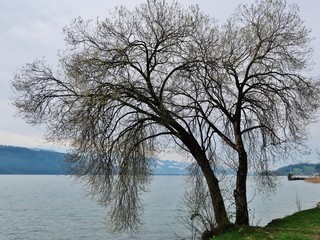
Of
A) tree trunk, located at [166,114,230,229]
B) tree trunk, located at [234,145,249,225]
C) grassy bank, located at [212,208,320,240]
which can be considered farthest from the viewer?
tree trunk, located at [234,145,249,225]

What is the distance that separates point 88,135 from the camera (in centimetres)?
1709

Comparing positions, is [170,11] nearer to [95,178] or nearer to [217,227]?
[95,178]

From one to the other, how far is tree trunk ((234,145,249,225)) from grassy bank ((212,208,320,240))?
154 centimetres

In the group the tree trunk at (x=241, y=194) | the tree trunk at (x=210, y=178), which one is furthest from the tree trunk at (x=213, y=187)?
the tree trunk at (x=241, y=194)

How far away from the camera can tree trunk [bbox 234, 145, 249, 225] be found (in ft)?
63.9

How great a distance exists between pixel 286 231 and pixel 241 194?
3.51 meters

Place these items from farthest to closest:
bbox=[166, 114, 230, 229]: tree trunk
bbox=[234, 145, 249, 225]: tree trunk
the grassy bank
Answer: bbox=[234, 145, 249, 225]: tree trunk → bbox=[166, 114, 230, 229]: tree trunk → the grassy bank

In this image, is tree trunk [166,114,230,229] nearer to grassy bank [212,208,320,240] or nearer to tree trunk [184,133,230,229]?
tree trunk [184,133,230,229]

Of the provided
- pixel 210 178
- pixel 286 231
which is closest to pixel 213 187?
pixel 210 178

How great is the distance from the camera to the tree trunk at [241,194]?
19484 mm

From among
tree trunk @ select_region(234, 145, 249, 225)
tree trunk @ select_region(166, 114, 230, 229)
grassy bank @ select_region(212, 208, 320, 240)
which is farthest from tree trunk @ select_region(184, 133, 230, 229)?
grassy bank @ select_region(212, 208, 320, 240)

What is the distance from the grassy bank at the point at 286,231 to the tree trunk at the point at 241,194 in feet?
5.04

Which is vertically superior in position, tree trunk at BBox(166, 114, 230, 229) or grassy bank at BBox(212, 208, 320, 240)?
tree trunk at BBox(166, 114, 230, 229)

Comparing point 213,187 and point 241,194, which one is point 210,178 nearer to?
point 213,187
